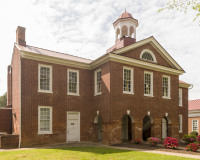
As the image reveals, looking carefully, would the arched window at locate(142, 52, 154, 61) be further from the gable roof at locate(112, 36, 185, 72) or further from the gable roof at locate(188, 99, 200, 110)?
the gable roof at locate(188, 99, 200, 110)

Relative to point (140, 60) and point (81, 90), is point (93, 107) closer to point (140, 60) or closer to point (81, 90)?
point (81, 90)

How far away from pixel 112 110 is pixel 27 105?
21.2ft

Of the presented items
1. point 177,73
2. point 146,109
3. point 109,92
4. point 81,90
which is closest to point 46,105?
point 81,90

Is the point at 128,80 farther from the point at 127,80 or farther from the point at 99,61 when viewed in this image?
the point at 99,61

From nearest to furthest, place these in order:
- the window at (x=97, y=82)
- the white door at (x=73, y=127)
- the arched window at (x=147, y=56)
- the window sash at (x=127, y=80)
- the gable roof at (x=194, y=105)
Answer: the white door at (x=73, y=127)
the window sash at (x=127, y=80)
the window at (x=97, y=82)
the arched window at (x=147, y=56)
the gable roof at (x=194, y=105)

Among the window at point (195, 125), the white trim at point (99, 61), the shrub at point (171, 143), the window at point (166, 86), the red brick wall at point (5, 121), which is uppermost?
the white trim at point (99, 61)

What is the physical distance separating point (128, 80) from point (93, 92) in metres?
3.38

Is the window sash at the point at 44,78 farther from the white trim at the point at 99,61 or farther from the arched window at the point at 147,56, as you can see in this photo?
the arched window at the point at 147,56

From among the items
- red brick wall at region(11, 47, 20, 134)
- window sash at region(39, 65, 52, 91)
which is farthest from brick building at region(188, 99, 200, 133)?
red brick wall at region(11, 47, 20, 134)

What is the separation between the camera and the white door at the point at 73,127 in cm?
1719

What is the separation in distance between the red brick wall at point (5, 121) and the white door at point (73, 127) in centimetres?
536

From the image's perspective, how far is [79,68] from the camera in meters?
18.3

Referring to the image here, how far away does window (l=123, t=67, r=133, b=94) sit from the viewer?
17.3 metres

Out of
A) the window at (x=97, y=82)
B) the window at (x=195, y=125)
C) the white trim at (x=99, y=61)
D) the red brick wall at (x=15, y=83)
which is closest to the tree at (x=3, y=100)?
the red brick wall at (x=15, y=83)
